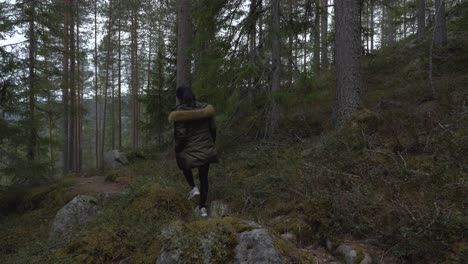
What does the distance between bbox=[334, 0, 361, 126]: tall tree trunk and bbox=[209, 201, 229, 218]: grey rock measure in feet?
11.1

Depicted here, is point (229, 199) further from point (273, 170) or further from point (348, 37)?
point (348, 37)

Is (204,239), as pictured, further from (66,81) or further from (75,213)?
(66,81)

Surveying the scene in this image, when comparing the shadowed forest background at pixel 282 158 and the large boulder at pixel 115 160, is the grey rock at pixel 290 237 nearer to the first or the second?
the shadowed forest background at pixel 282 158

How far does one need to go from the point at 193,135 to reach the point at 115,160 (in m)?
8.76

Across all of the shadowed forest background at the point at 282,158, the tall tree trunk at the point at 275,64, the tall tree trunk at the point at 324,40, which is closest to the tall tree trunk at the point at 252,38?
the shadowed forest background at the point at 282,158

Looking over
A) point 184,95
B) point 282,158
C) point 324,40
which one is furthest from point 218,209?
point 324,40

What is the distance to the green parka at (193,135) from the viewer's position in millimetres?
5043

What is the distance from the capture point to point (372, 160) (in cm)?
503

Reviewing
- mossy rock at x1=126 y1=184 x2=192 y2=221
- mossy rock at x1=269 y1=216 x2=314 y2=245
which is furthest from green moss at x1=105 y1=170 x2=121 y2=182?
mossy rock at x1=269 y1=216 x2=314 y2=245

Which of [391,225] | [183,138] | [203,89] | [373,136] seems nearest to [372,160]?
[373,136]

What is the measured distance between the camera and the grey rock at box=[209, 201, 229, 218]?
5137 millimetres

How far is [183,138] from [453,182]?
12.3 ft

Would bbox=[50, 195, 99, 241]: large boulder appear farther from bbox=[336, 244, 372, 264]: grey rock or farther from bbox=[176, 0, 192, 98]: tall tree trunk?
bbox=[176, 0, 192, 98]: tall tree trunk

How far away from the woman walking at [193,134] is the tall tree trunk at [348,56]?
11.2ft
